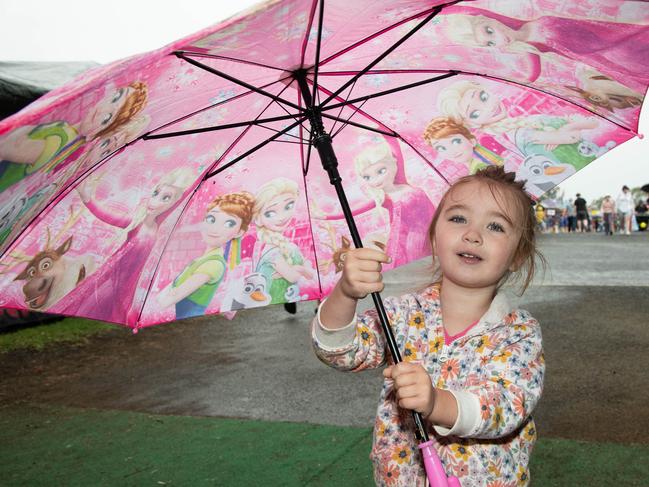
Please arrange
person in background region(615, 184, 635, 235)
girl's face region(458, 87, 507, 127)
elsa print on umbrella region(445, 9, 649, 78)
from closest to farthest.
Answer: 1. elsa print on umbrella region(445, 9, 649, 78)
2. girl's face region(458, 87, 507, 127)
3. person in background region(615, 184, 635, 235)

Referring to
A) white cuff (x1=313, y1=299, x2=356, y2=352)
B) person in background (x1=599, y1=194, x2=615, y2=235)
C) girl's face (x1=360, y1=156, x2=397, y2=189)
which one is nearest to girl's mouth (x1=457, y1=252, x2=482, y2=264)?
white cuff (x1=313, y1=299, x2=356, y2=352)

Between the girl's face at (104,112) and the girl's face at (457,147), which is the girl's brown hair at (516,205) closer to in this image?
the girl's face at (457,147)

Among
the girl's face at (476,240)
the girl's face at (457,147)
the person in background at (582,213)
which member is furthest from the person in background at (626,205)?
the girl's face at (476,240)

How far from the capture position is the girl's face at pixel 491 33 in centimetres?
239

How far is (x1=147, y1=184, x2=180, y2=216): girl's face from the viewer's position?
260 centimetres

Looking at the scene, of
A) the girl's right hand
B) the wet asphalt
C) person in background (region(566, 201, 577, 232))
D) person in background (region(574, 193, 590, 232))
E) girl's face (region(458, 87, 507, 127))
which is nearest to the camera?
the girl's right hand

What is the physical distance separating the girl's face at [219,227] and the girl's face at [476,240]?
3.03 ft

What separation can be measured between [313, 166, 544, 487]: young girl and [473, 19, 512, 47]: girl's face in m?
0.52

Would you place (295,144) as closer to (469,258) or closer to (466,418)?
(469,258)

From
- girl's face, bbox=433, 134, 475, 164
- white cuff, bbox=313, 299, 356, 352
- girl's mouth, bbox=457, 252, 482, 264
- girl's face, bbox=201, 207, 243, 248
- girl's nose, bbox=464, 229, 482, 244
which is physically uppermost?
girl's face, bbox=433, 134, 475, 164

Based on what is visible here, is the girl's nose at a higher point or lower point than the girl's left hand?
higher

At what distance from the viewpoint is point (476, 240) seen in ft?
7.02

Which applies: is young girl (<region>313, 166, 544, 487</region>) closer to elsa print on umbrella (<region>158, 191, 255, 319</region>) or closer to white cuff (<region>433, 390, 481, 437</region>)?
white cuff (<region>433, 390, 481, 437</region>)

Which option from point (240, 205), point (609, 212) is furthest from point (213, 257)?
point (609, 212)
